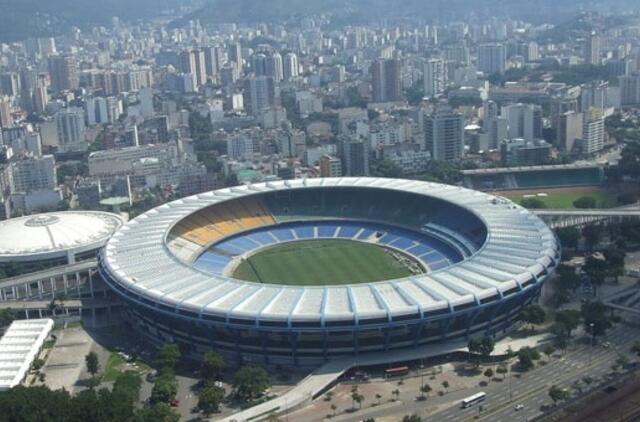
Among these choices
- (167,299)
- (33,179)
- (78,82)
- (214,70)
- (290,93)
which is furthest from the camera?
Answer: (214,70)

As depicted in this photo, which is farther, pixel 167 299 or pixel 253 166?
pixel 253 166

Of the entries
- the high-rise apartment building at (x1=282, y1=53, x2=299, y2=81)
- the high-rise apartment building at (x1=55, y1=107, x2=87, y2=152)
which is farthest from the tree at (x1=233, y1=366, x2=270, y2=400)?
the high-rise apartment building at (x1=282, y1=53, x2=299, y2=81)

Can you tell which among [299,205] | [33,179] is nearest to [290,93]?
[33,179]

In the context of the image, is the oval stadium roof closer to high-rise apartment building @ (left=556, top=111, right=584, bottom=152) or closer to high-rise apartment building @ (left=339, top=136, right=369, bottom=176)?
high-rise apartment building @ (left=339, top=136, right=369, bottom=176)

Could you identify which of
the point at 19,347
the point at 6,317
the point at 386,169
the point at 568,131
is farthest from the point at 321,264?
the point at 568,131

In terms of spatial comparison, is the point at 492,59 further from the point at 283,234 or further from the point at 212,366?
the point at 212,366

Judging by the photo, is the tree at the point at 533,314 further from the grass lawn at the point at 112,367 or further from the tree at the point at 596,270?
the grass lawn at the point at 112,367

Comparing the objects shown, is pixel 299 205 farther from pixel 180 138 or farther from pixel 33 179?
pixel 180 138
